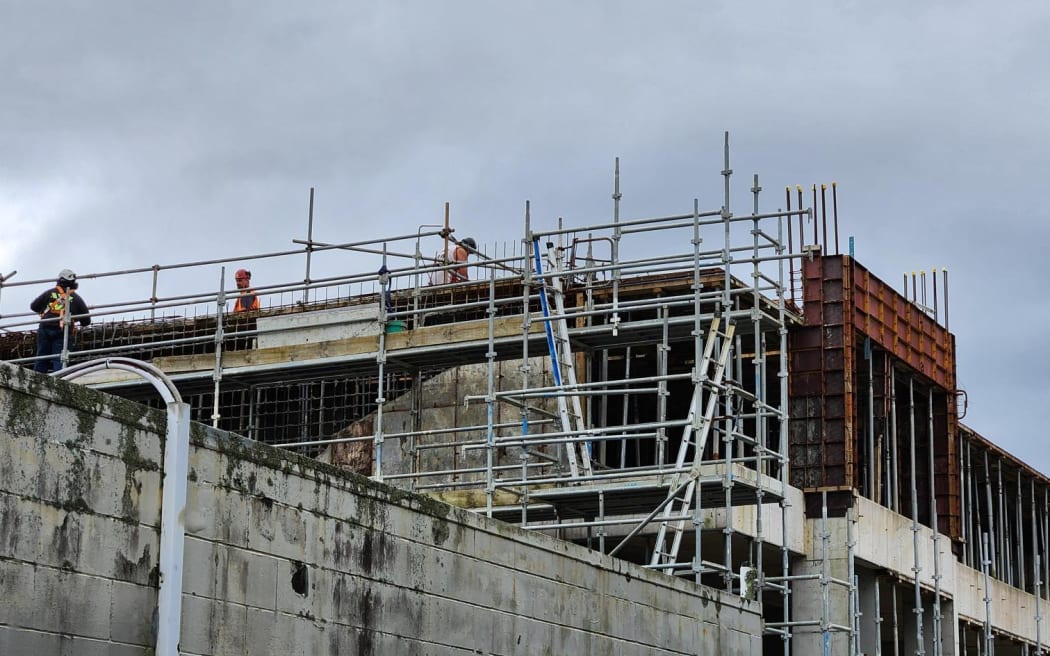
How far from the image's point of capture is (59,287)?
24.9m

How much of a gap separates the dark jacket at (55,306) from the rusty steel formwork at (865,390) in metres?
11.1

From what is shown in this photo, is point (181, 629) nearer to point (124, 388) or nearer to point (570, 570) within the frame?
point (570, 570)

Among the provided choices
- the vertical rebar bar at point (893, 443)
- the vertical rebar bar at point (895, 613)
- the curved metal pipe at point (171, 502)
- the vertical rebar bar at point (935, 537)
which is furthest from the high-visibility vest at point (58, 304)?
the vertical rebar bar at point (935, 537)

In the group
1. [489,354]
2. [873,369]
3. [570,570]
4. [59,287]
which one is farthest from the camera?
[873,369]

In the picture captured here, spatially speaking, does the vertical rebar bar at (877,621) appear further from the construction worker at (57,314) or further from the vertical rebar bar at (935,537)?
the construction worker at (57,314)

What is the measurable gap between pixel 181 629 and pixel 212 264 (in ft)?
55.8

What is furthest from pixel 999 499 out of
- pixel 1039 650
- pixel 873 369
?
pixel 873 369

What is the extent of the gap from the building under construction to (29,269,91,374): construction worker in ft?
1.38

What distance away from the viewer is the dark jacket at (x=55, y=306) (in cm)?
2472

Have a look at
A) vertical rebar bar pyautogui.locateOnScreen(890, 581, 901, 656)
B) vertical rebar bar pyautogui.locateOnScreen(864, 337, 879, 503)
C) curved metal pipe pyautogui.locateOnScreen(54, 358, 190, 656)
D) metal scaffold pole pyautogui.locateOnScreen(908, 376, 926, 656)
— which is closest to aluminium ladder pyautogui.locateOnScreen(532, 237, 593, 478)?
vertical rebar bar pyautogui.locateOnScreen(864, 337, 879, 503)

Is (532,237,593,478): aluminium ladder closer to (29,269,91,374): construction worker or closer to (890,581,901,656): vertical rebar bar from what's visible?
(29,269,91,374): construction worker

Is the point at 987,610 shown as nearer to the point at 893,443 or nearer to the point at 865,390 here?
the point at 893,443

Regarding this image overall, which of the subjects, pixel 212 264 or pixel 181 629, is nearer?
pixel 181 629

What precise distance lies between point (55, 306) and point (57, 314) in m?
0.40
